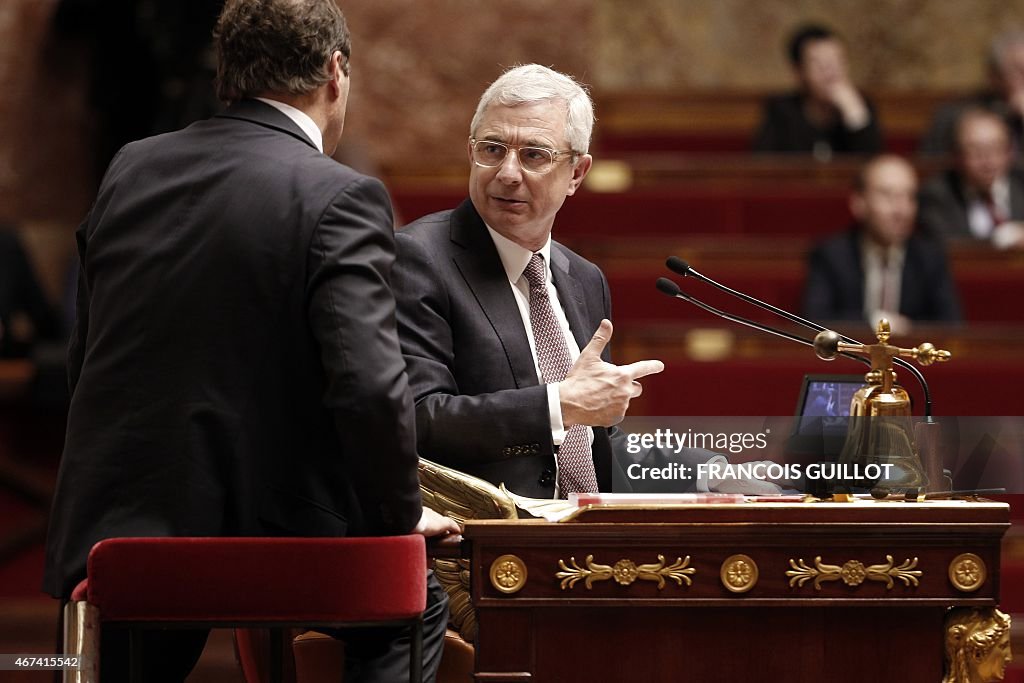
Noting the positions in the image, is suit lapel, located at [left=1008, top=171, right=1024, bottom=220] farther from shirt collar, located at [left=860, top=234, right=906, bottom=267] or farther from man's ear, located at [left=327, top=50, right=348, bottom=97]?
man's ear, located at [left=327, top=50, right=348, bottom=97]

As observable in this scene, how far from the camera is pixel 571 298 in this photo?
2.29 m

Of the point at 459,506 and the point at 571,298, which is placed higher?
the point at 571,298

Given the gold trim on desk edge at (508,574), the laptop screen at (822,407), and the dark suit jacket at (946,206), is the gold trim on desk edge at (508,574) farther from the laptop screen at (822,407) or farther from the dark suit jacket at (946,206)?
the dark suit jacket at (946,206)

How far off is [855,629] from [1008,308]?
3214mm

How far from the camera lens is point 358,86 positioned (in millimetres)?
6320

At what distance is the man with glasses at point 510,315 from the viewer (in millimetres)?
2006

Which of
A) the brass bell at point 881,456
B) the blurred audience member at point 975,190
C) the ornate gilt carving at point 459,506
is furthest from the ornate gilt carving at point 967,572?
the blurred audience member at point 975,190

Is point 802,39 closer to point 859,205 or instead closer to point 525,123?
point 859,205

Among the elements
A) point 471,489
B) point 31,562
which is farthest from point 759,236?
point 471,489

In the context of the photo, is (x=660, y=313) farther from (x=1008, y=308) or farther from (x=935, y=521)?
(x=935, y=521)

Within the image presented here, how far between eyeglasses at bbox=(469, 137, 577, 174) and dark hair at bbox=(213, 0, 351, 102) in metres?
0.38

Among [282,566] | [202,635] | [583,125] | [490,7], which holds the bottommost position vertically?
[202,635]

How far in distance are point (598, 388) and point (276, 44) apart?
0.61 m

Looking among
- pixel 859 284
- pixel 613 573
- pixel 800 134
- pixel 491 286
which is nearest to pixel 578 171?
pixel 491 286
